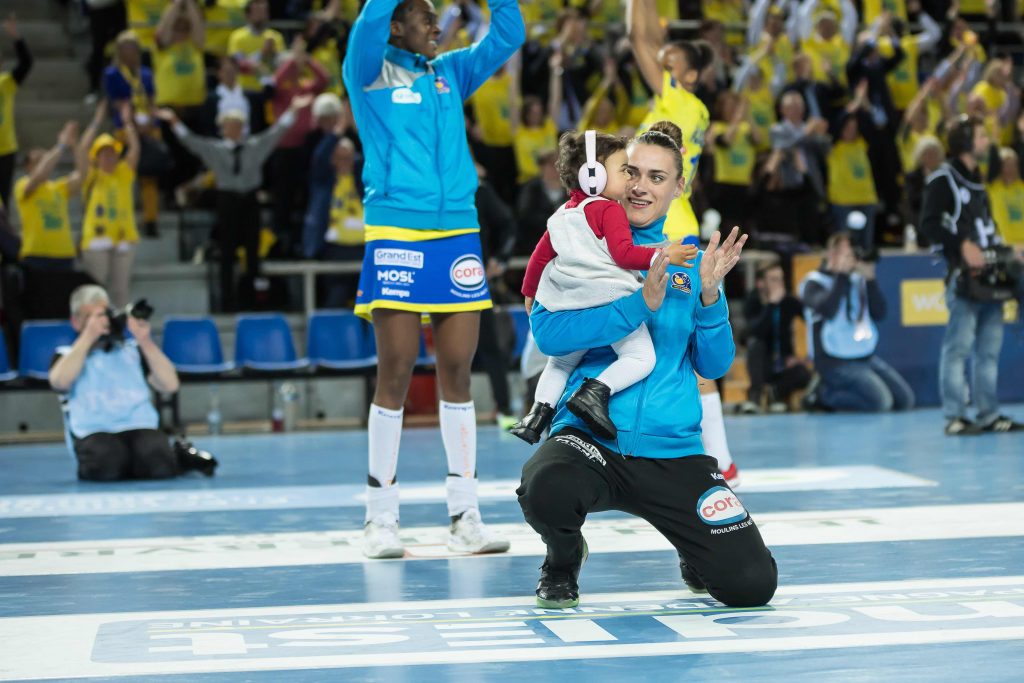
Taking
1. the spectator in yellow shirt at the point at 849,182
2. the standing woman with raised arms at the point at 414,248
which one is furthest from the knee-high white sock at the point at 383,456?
the spectator in yellow shirt at the point at 849,182

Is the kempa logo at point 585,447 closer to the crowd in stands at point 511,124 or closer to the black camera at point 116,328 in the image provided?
the black camera at point 116,328

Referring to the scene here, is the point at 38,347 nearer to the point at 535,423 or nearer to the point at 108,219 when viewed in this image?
the point at 108,219

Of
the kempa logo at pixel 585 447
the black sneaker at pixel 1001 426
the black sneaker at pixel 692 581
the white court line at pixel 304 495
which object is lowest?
the black sneaker at pixel 1001 426

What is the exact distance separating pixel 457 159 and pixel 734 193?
31.2ft

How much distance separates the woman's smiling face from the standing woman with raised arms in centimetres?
130

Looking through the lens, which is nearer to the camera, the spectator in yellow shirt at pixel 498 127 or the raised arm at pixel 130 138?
the raised arm at pixel 130 138

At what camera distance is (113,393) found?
9.76 metres

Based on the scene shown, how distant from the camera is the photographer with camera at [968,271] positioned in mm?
10523

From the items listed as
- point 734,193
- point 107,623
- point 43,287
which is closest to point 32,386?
point 43,287

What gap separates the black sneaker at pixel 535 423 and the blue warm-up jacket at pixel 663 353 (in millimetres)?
88

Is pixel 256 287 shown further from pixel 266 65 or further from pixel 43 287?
pixel 266 65

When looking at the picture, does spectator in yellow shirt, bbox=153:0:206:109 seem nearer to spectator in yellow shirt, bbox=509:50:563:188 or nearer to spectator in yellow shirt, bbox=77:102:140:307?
spectator in yellow shirt, bbox=77:102:140:307

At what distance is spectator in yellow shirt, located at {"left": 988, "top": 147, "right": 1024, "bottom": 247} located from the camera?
1493 centimetres

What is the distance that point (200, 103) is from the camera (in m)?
15.3
